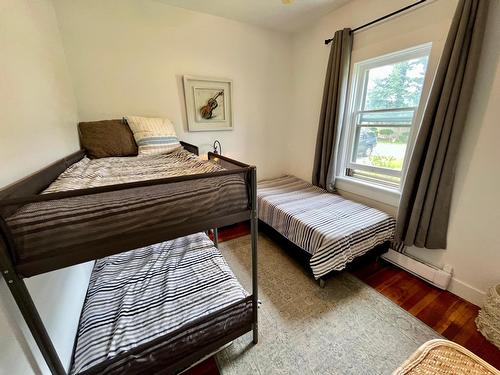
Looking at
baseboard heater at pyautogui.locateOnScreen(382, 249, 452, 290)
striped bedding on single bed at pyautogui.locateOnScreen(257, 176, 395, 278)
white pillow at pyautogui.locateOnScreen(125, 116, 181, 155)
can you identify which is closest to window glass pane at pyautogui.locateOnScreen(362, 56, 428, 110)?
striped bedding on single bed at pyautogui.locateOnScreen(257, 176, 395, 278)

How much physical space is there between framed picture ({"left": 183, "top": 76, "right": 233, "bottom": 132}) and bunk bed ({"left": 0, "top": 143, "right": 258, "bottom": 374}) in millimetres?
1233

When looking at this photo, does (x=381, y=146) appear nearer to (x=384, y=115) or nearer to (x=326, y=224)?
(x=384, y=115)

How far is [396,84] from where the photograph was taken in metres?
1.93

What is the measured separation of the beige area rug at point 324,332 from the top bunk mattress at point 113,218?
97cm

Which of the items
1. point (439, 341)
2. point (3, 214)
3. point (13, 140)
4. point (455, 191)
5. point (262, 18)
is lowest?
point (439, 341)

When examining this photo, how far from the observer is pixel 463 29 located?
1336mm

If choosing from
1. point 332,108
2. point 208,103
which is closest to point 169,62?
point 208,103

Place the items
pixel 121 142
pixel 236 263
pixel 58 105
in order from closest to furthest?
pixel 58 105 → pixel 121 142 → pixel 236 263

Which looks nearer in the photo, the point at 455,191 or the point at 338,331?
the point at 338,331

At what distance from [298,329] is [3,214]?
1.57 meters

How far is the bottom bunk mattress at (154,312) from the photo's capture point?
2.98ft

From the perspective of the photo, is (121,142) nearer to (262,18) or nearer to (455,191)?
(262,18)

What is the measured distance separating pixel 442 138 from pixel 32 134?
8.59ft

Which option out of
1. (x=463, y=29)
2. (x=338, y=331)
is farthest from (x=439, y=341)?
(x=463, y=29)
